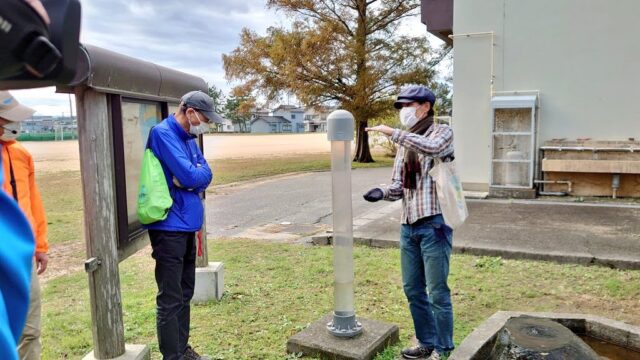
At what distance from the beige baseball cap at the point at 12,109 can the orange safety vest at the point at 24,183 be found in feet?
0.52

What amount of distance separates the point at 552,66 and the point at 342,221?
26.8 feet

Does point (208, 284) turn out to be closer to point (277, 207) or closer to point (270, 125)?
point (277, 207)

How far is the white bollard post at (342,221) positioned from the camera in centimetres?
337

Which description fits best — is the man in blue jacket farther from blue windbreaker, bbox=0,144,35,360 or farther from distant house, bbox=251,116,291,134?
distant house, bbox=251,116,291,134

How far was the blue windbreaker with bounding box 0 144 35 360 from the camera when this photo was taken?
2.33ft

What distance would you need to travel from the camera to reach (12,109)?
2666 millimetres

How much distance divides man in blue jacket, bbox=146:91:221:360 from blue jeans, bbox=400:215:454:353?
4.76ft

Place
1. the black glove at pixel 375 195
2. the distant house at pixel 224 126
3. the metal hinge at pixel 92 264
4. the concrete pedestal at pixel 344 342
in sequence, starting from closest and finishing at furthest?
1. the metal hinge at pixel 92 264
2. the concrete pedestal at pixel 344 342
3. the black glove at pixel 375 195
4. the distant house at pixel 224 126

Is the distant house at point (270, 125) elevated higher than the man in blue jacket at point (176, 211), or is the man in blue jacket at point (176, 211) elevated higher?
the distant house at point (270, 125)

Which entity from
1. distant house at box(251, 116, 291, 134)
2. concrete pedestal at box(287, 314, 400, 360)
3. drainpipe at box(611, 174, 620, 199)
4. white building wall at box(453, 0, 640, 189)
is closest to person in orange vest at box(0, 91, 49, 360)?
concrete pedestal at box(287, 314, 400, 360)

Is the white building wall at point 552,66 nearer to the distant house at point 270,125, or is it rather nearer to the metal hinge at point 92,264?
the metal hinge at point 92,264

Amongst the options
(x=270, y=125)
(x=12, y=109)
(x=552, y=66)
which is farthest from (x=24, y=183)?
(x=270, y=125)

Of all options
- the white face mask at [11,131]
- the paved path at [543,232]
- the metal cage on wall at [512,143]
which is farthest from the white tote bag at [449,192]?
the metal cage on wall at [512,143]

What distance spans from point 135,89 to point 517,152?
27.9 ft
